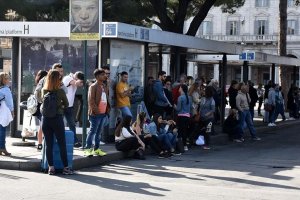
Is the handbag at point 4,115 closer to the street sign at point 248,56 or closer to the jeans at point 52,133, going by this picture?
the jeans at point 52,133

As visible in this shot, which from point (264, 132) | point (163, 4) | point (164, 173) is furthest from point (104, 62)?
point (163, 4)

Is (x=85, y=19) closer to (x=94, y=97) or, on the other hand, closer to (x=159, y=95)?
(x=94, y=97)

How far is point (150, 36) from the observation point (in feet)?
52.2

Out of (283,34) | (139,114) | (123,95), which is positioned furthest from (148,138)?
(283,34)

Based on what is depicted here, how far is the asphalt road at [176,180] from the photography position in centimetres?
924

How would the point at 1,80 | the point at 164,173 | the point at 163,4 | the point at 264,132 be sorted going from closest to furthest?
the point at 164,173 → the point at 1,80 → the point at 264,132 → the point at 163,4

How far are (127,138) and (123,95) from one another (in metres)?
1.70

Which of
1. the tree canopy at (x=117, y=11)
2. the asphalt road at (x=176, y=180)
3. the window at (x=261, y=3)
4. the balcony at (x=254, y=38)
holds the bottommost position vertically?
the asphalt road at (x=176, y=180)

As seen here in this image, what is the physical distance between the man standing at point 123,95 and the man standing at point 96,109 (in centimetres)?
165

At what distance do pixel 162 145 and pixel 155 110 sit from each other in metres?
1.85

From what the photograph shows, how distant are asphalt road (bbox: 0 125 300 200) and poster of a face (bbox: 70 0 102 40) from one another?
2.81m

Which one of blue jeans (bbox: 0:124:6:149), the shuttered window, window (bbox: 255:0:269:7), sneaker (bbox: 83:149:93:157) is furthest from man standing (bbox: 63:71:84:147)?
window (bbox: 255:0:269:7)

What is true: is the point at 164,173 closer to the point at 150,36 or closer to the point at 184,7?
the point at 150,36

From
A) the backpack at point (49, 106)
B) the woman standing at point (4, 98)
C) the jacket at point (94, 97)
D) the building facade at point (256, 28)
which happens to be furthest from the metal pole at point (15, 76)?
the building facade at point (256, 28)
